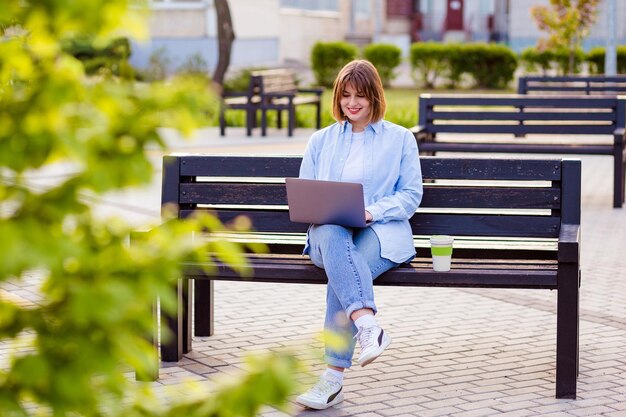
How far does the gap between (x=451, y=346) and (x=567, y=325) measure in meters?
1.15

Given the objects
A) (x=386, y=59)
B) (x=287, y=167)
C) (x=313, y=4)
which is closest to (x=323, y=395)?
(x=287, y=167)

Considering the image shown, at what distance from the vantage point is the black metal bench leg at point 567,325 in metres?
5.05

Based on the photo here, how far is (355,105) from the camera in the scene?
5.41 metres

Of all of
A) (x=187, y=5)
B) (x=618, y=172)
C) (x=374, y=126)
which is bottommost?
(x=618, y=172)

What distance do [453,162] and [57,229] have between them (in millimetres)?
3976

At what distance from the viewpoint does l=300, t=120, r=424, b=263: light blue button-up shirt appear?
17.3 ft

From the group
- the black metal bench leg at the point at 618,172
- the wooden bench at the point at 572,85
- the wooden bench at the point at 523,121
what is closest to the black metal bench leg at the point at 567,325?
the black metal bench leg at the point at 618,172

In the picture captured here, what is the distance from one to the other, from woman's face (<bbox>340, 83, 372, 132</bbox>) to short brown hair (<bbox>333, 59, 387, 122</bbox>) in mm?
14

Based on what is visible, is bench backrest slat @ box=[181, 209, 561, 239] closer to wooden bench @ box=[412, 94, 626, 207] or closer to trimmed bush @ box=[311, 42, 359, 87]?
wooden bench @ box=[412, 94, 626, 207]

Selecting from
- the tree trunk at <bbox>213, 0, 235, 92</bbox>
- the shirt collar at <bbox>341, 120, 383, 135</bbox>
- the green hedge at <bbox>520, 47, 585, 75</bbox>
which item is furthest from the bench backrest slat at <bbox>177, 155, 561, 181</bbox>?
the green hedge at <bbox>520, 47, 585, 75</bbox>

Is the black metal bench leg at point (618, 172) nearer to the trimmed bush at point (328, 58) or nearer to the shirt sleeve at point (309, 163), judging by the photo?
the shirt sleeve at point (309, 163)

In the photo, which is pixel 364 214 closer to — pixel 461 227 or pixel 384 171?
pixel 384 171

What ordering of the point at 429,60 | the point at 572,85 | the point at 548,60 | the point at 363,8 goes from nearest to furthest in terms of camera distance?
1. the point at 572,85
2. the point at 548,60
3. the point at 429,60
4. the point at 363,8

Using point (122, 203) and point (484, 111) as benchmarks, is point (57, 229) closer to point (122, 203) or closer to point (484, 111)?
point (122, 203)
